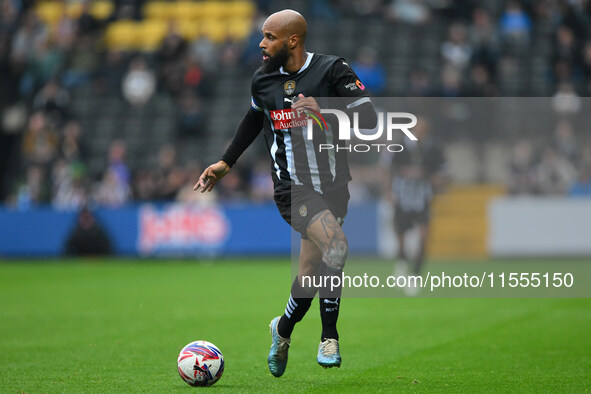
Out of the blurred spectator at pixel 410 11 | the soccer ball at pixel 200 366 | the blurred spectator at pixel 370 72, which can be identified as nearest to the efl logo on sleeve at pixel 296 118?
the soccer ball at pixel 200 366

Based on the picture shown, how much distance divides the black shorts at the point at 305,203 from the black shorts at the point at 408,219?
6512mm

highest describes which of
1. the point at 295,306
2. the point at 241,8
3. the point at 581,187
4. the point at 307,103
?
the point at 241,8

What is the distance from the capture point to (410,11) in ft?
67.8

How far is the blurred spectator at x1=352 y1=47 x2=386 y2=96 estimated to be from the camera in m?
18.7

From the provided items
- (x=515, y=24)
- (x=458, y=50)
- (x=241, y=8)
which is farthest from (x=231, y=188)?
(x=515, y=24)

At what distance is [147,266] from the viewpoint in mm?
16922

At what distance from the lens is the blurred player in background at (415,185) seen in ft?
40.6

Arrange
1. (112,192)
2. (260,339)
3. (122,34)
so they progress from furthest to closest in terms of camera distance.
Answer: (122,34) → (112,192) → (260,339)

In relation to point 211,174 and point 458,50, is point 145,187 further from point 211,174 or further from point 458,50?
point 211,174

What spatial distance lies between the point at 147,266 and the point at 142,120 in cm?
563

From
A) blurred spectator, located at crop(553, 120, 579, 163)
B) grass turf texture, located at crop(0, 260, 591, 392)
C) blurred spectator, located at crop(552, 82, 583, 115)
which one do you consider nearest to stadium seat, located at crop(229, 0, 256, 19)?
blurred spectator, located at crop(552, 82, 583, 115)

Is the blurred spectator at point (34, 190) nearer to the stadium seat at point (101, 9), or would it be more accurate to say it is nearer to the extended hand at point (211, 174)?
the stadium seat at point (101, 9)

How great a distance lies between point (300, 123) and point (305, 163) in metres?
0.27

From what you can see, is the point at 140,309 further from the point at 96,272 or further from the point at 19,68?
the point at 19,68
